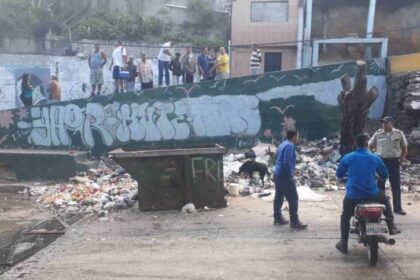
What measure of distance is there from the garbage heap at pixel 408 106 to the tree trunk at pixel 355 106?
2731mm

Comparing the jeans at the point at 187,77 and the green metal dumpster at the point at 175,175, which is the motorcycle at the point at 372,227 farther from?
the jeans at the point at 187,77

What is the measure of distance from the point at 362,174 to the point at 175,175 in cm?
372

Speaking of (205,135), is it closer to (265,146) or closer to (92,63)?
(265,146)

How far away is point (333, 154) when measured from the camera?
13.1 metres

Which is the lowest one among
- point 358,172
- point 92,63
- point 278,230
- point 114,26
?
point 278,230

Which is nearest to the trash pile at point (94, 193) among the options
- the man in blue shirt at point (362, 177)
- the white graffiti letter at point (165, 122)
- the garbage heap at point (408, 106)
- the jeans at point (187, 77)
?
the white graffiti letter at point (165, 122)

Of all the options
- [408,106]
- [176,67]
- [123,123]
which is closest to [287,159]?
[408,106]

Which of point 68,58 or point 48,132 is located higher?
point 68,58

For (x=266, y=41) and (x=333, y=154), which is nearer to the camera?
(x=333, y=154)

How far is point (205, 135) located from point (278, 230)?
753 cm

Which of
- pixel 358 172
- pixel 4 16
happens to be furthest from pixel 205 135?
pixel 4 16

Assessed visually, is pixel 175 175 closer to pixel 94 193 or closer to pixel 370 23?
pixel 94 193

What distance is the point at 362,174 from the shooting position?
629 cm

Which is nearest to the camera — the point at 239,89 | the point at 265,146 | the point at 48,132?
the point at 265,146
